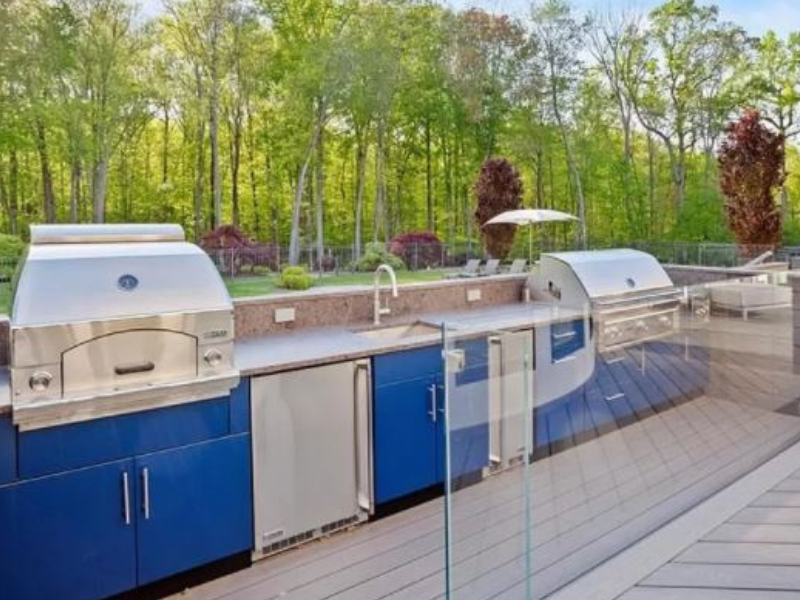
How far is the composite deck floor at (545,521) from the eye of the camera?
73.2 inches

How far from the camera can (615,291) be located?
3891mm

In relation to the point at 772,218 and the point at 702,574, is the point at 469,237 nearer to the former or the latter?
the point at 772,218

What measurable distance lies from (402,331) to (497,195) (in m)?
10.4

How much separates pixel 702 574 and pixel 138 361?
5.69 ft

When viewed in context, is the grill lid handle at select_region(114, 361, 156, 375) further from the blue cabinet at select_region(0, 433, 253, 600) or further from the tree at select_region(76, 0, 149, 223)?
the tree at select_region(76, 0, 149, 223)

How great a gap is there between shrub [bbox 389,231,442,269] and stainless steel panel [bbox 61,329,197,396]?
1322 centimetres

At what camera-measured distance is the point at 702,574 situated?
173 centimetres

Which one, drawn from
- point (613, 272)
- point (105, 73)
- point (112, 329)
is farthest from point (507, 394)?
point (105, 73)

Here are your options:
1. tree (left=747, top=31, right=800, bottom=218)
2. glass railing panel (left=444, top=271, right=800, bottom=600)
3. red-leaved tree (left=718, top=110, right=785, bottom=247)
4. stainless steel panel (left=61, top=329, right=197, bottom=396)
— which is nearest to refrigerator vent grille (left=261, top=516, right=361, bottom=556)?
stainless steel panel (left=61, top=329, right=197, bottom=396)

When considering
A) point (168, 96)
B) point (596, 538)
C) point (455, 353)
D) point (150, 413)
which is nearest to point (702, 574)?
point (596, 538)

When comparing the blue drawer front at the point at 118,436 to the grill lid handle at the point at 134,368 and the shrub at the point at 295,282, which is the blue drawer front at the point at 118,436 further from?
the shrub at the point at 295,282

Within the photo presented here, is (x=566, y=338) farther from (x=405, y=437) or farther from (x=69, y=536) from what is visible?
(x=69, y=536)

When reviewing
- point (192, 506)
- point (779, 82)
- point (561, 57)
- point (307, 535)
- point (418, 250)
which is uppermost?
point (561, 57)

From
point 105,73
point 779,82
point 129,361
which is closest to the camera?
point 129,361
